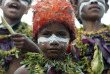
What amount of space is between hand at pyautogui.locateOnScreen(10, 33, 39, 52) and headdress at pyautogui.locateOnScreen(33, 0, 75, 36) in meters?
0.14

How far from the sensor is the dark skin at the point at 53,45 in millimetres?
2652

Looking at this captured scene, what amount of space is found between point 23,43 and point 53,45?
15.5 inches

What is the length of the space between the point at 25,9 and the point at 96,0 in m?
1.18

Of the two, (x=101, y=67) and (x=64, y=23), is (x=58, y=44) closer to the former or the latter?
(x=64, y=23)

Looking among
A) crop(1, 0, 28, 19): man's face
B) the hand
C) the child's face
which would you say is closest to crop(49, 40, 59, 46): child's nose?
the child's face

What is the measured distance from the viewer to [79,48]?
3.91m

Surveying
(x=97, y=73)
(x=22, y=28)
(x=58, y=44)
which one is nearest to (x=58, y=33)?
(x=58, y=44)

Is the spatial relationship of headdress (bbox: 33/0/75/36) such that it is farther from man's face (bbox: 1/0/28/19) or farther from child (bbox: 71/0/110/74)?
man's face (bbox: 1/0/28/19)

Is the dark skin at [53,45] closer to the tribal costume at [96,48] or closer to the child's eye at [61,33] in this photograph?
the child's eye at [61,33]

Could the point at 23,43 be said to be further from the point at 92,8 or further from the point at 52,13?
the point at 92,8

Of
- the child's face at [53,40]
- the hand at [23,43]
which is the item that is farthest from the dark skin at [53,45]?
the hand at [23,43]

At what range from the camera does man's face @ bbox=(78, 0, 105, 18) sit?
4.14 metres

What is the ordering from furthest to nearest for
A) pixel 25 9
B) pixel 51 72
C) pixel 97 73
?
pixel 25 9 → pixel 97 73 → pixel 51 72

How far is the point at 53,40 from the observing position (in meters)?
2.65
